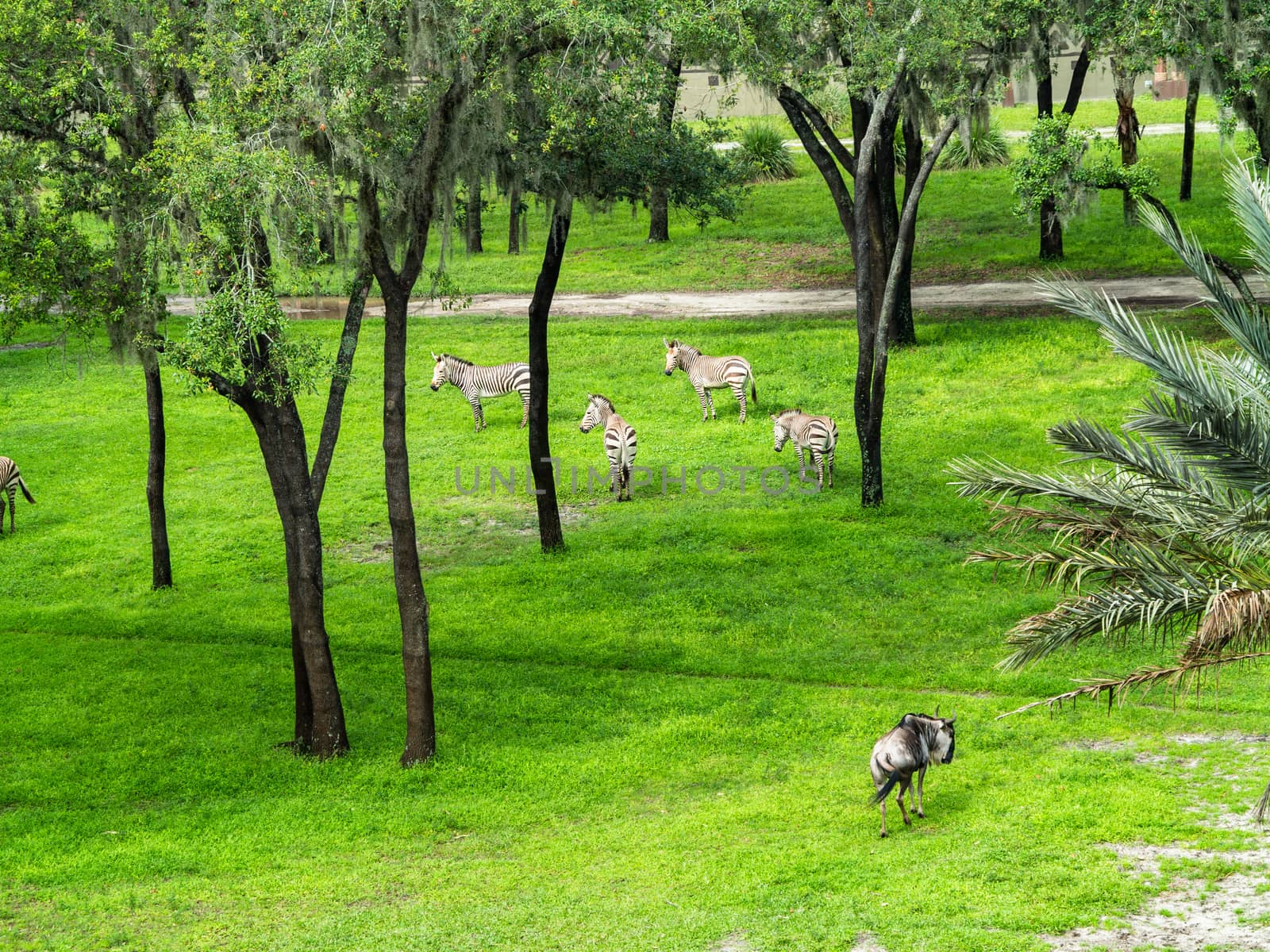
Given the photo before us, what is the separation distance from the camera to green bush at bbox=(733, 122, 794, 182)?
51312 mm

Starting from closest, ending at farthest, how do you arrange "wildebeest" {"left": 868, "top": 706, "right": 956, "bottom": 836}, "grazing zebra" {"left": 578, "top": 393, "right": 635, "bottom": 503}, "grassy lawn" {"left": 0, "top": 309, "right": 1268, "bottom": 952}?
"grassy lawn" {"left": 0, "top": 309, "right": 1268, "bottom": 952} < "wildebeest" {"left": 868, "top": 706, "right": 956, "bottom": 836} < "grazing zebra" {"left": 578, "top": 393, "right": 635, "bottom": 503}

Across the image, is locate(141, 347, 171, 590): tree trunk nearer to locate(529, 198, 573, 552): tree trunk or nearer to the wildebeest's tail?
locate(529, 198, 573, 552): tree trunk

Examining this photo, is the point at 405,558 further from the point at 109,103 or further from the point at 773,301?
the point at 773,301

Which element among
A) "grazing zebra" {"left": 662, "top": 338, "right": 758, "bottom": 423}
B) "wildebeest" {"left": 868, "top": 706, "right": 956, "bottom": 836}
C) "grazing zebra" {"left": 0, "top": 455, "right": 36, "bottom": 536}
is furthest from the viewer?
"grazing zebra" {"left": 662, "top": 338, "right": 758, "bottom": 423}

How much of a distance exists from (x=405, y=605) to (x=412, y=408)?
1779 cm

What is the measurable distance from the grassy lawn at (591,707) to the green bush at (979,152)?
1729 centimetres

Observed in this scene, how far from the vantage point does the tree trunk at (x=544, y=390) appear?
22.6m

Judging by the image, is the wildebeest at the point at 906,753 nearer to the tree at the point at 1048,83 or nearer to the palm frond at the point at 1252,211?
the palm frond at the point at 1252,211

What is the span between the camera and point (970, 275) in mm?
38219

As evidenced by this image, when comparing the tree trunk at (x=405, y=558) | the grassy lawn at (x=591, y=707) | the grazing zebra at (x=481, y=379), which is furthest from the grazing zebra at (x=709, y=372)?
the tree trunk at (x=405, y=558)

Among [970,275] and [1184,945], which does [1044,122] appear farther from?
[1184,945]

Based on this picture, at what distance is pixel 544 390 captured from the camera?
77.0 feet

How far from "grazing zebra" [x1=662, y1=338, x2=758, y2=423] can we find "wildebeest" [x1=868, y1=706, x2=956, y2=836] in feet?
54.9

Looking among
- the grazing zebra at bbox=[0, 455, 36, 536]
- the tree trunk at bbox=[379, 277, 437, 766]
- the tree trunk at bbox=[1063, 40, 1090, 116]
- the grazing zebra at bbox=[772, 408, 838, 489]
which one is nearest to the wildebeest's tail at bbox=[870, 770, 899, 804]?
the tree trunk at bbox=[379, 277, 437, 766]
